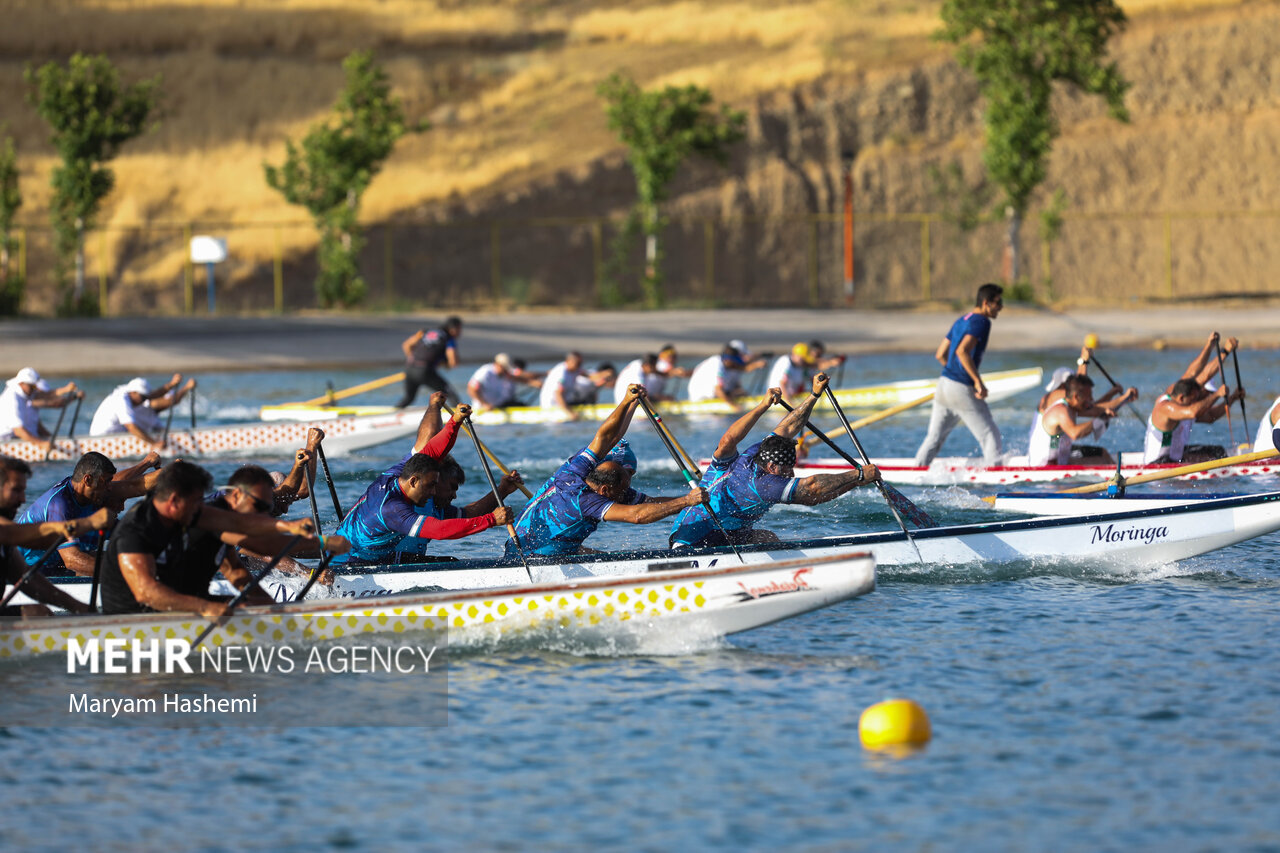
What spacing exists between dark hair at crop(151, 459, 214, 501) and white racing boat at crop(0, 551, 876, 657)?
3.06 ft

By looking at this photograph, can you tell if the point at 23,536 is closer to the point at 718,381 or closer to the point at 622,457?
the point at 622,457

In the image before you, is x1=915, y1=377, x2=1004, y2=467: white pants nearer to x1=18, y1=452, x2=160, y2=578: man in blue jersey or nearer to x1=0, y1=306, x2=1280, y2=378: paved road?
x1=18, y1=452, x2=160, y2=578: man in blue jersey

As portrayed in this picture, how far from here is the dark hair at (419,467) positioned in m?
10.8

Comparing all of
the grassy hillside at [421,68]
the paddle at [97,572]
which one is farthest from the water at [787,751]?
the grassy hillside at [421,68]

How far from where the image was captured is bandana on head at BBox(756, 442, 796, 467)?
11430 millimetres

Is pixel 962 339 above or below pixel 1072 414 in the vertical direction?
above

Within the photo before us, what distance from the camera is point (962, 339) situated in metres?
16.0

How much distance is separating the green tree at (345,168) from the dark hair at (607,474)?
3454 centimetres

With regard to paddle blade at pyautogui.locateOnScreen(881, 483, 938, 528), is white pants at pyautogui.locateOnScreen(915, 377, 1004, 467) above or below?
above

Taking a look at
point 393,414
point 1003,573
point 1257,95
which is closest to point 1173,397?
point 1003,573

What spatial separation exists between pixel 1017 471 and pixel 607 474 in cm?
681

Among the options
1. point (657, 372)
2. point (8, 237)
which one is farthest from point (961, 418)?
point (8, 237)

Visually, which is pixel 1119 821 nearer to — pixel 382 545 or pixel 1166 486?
pixel 382 545

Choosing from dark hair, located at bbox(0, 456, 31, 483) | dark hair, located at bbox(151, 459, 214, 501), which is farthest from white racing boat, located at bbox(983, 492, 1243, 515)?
dark hair, located at bbox(0, 456, 31, 483)
